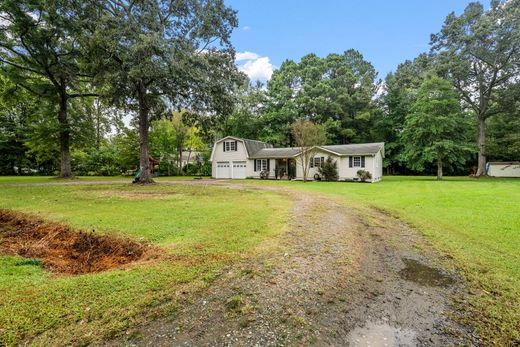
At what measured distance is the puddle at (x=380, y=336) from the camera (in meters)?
2.57

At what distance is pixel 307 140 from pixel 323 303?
2003cm

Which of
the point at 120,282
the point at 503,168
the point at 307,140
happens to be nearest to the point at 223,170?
the point at 307,140

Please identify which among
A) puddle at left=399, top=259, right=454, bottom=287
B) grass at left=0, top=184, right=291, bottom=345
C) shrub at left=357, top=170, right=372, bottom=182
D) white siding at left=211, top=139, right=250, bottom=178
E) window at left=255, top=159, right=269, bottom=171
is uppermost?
white siding at left=211, top=139, right=250, bottom=178

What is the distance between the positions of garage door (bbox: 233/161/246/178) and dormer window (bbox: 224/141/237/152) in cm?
144

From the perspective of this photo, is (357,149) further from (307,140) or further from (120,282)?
(120,282)

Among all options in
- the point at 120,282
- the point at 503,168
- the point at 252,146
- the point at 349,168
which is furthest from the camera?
the point at 503,168

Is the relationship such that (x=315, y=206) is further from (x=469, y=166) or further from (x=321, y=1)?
(x=469, y=166)

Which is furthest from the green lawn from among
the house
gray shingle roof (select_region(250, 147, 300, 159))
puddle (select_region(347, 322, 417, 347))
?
gray shingle roof (select_region(250, 147, 300, 159))

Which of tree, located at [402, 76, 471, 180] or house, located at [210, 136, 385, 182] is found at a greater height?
tree, located at [402, 76, 471, 180]

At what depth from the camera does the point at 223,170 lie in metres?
28.6

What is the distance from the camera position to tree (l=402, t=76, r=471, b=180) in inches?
917

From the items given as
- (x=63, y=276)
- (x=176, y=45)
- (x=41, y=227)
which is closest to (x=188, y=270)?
(x=63, y=276)

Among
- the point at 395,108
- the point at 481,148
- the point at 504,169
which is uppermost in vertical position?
the point at 395,108

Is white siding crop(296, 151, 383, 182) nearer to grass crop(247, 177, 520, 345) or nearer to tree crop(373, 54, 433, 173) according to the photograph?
tree crop(373, 54, 433, 173)
